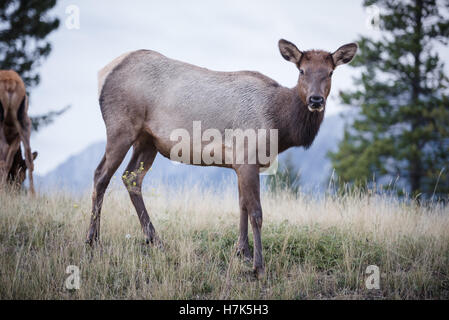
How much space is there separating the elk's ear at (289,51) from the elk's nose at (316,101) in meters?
0.87

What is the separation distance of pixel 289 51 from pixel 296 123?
104cm

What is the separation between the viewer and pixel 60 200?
749cm

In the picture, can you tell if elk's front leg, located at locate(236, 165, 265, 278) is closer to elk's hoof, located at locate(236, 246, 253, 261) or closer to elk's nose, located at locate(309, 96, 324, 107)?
elk's hoof, located at locate(236, 246, 253, 261)

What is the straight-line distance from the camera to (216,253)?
514 cm

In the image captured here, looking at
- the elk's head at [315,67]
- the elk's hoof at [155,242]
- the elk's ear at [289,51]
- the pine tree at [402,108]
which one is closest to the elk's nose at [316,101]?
the elk's head at [315,67]

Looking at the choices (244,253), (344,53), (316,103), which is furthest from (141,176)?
(344,53)

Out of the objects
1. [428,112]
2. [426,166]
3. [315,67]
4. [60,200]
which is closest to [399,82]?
[428,112]

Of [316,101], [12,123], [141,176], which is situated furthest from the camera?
[12,123]

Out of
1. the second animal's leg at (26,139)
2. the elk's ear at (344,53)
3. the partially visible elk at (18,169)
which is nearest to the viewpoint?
the elk's ear at (344,53)

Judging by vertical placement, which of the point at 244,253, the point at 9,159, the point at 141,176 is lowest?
the point at 244,253

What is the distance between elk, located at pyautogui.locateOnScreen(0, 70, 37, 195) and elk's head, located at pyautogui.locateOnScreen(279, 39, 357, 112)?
19.4 ft

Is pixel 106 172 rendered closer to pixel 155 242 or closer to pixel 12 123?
pixel 155 242

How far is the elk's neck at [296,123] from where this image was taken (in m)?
5.21

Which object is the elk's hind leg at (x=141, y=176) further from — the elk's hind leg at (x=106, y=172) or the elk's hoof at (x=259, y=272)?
the elk's hoof at (x=259, y=272)
